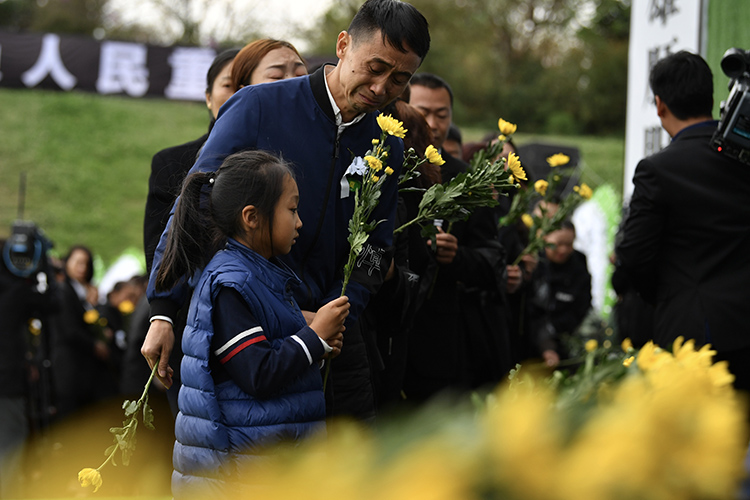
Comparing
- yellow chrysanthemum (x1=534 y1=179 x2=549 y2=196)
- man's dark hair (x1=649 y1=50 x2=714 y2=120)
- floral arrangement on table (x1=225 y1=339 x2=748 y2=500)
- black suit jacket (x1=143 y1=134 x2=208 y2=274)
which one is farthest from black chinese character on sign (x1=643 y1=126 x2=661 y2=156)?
floral arrangement on table (x1=225 y1=339 x2=748 y2=500)

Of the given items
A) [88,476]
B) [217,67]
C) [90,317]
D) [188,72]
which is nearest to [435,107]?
[217,67]

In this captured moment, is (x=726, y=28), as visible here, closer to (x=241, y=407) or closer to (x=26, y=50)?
(x=241, y=407)

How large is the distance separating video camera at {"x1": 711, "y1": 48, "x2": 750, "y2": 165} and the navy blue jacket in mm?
1342

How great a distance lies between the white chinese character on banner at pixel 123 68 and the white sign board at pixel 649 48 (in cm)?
952

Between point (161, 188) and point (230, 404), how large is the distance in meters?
0.99

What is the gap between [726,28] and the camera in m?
4.16

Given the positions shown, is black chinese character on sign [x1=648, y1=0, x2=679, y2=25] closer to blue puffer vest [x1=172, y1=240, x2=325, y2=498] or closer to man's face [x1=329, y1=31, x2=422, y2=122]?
man's face [x1=329, y1=31, x2=422, y2=122]

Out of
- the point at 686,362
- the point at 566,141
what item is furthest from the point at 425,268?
the point at 566,141

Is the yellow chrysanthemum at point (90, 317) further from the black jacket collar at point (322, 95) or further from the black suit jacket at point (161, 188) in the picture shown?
the black jacket collar at point (322, 95)

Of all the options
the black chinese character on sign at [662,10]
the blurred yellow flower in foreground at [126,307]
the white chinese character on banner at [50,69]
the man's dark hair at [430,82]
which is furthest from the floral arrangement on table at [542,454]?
the white chinese character on banner at [50,69]

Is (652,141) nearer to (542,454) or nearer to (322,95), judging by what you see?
Result: (322,95)

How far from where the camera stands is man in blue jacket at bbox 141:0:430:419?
223 centimetres

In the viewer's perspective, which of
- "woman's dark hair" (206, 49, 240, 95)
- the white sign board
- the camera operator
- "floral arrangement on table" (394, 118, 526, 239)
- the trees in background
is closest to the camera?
"floral arrangement on table" (394, 118, 526, 239)

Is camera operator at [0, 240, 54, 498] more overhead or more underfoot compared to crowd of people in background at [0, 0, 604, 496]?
more underfoot
